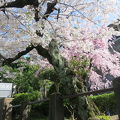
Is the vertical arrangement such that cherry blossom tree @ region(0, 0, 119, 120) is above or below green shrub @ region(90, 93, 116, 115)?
above

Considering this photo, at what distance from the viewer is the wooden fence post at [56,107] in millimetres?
3592

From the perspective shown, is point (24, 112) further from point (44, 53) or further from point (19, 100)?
point (19, 100)

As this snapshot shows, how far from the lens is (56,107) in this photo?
11.8 feet

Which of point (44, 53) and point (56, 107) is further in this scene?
point (44, 53)

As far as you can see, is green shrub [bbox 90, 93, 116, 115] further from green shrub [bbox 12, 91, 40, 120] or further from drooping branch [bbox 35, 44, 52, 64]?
drooping branch [bbox 35, 44, 52, 64]

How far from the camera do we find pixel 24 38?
27.0ft

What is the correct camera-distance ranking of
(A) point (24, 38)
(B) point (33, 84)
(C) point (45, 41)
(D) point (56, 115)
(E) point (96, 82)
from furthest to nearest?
(B) point (33, 84)
(E) point (96, 82)
(A) point (24, 38)
(C) point (45, 41)
(D) point (56, 115)

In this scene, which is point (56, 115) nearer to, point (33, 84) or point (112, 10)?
point (112, 10)

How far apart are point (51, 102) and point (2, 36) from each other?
536 cm

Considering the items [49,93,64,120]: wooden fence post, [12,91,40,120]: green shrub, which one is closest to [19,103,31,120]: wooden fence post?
[12,91,40,120]: green shrub

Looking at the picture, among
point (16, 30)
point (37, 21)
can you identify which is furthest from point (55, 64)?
point (16, 30)

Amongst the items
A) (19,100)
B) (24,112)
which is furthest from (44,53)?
(19,100)

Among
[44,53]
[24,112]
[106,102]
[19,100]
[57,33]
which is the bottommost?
[24,112]

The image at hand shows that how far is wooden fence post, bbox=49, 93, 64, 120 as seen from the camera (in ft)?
11.8
